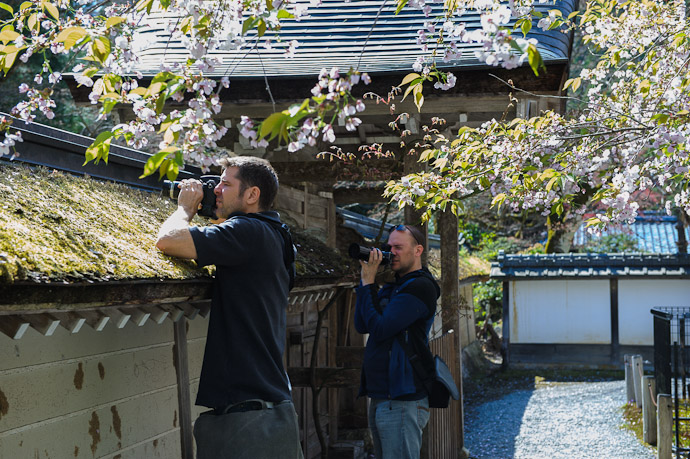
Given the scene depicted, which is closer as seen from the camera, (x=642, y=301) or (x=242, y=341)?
(x=242, y=341)

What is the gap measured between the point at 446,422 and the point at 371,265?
3431mm

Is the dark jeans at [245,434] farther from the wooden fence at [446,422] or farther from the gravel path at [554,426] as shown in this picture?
the gravel path at [554,426]

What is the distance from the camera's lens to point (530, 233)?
951 inches

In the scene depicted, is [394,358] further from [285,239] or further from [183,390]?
[285,239]

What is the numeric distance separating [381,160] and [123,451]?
4.34 metres

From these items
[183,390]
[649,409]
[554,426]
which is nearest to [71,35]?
[183,390]

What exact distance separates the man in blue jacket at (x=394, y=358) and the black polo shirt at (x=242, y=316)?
4.10ft

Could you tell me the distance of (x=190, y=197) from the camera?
3139mm

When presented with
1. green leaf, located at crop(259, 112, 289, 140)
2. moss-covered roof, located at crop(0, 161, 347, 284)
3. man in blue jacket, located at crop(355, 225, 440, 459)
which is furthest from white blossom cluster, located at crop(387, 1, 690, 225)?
green leaf, located at crop(259, 112, 289, 140)

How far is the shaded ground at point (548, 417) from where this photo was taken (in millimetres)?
9391

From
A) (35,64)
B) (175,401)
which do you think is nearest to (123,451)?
(175,401)

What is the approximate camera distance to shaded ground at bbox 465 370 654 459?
9391 millimetres

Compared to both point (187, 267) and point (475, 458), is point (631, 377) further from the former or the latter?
point (187, 267)

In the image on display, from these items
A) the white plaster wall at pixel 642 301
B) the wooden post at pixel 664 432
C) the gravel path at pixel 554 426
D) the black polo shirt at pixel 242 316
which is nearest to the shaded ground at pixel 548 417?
the gravel path at pixel 554 426
